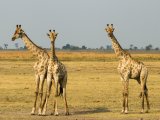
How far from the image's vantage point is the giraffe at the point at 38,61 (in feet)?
70.7

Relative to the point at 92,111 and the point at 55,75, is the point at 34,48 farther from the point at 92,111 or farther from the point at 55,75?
the point at 92,111

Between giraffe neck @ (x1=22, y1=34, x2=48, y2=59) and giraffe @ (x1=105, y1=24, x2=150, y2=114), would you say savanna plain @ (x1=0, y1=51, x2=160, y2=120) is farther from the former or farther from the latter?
giraffe neck @ (x1=22, y1=34, x2=48, y2=59)

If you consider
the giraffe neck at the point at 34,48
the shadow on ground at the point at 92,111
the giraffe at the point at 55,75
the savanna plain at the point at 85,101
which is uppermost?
the giraffe neck at the point at 34,48

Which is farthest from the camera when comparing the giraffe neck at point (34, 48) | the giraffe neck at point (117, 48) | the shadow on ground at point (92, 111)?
the giraffe neck at point (117, 48)

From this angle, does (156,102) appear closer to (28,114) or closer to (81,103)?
(81,103)

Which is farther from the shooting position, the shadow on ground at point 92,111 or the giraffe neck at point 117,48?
the giraffe neck at point 117,48

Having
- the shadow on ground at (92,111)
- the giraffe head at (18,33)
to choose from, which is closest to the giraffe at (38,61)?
the giraffe head at (18,33)

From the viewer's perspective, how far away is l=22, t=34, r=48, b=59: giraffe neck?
22109 millimetres

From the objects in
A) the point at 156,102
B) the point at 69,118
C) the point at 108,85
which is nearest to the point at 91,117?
the point at 69,118

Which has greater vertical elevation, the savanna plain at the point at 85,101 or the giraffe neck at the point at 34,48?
the giraffe neck at the point at 34,48

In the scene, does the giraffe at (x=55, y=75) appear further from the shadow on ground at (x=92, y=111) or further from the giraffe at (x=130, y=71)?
the giraffe at (x=130, y=71)

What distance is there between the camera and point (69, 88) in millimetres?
32969

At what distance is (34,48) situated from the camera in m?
22.3

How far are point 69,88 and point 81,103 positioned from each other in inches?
285
